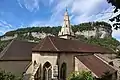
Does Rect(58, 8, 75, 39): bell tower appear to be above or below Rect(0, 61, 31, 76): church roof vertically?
above

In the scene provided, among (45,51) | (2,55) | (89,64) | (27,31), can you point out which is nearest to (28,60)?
(2,55)

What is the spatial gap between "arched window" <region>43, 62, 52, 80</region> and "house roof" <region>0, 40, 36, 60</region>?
5.90 m

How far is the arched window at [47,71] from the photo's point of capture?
28.7 meters

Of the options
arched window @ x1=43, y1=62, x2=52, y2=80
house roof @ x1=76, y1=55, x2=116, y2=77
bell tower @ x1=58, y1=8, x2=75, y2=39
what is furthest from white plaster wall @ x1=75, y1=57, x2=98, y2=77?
bell tower @ x1=58, y1=8, x2=75, y2=39

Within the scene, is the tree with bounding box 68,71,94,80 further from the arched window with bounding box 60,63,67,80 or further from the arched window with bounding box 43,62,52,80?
the arched window with bounding box 43,62,52,80

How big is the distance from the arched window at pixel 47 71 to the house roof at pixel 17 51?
→ 590 centimetres

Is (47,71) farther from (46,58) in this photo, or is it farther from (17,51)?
(17,51)

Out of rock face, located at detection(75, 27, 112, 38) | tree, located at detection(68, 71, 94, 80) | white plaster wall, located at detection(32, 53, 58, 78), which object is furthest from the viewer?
rock face, located at detection(75, 27, 112, 38)

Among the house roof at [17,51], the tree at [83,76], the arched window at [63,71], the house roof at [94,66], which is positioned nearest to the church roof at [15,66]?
the house roof at [17,51]

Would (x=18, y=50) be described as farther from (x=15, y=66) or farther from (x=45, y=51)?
(x=45, y=51)

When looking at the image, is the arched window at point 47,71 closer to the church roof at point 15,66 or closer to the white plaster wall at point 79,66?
the white plaster wall at point 79,66

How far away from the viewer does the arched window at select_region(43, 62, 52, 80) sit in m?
28.7

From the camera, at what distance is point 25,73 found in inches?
1254

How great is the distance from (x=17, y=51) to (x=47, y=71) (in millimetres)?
7478
